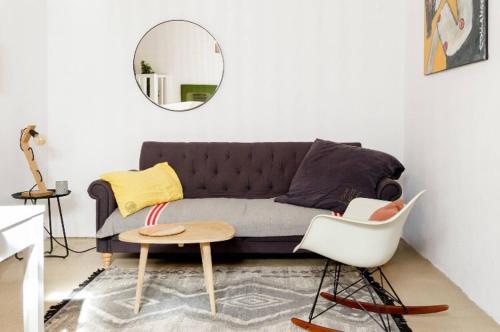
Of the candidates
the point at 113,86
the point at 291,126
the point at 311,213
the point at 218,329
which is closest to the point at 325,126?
the point at 291,126

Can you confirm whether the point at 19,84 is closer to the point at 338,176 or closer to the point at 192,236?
the point at 192,236

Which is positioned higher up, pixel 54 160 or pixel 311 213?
pixel 54 160

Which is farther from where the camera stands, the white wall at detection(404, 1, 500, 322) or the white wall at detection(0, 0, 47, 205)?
the white wall at detection(0, 0, 47, 205)

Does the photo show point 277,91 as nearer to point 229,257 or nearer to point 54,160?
point 229,257

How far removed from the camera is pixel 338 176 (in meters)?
3.19

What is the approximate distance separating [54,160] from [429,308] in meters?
3.22

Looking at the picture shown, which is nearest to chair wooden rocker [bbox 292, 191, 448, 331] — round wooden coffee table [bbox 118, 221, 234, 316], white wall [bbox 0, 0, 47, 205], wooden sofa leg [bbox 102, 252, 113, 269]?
round wooden coffee table [bbox 118, 221, 234, 316]

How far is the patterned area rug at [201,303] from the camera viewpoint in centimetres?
220

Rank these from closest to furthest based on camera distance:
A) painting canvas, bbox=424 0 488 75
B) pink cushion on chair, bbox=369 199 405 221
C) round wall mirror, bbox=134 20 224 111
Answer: pink cushion on chair, bbox=369 199 405 221 → painting canvas, bbox=424 0 488 75 → round wall mirror, bbox=134 20 224 111

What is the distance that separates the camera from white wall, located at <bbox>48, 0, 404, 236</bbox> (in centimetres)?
395

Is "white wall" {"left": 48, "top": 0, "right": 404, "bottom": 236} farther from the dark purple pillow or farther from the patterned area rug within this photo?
the patterned area rug

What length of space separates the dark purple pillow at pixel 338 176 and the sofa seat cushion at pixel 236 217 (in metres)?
0.10

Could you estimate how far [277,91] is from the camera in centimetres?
399

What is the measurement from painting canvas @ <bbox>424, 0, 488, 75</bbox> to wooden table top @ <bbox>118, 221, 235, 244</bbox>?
1.66 meters
